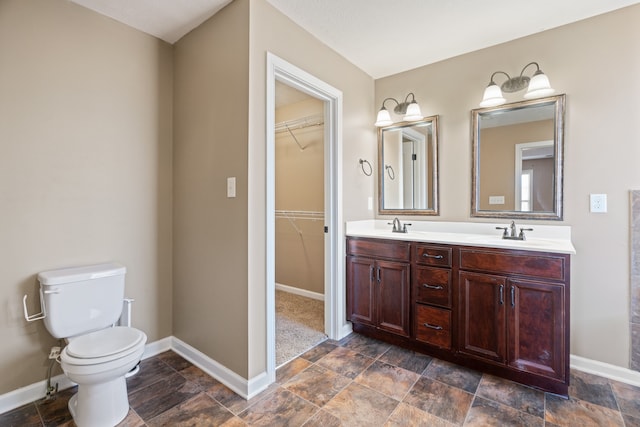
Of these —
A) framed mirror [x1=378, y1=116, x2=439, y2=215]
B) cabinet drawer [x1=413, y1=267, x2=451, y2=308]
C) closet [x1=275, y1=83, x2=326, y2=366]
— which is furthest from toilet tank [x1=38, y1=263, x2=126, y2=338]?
framed mirror [x1=378, y1=116, x2=439, y2=215]

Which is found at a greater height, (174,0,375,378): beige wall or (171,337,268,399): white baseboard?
(174,0,375,378): beige wall

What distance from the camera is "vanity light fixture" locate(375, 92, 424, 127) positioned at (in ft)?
8.44

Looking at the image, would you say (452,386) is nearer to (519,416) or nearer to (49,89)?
(519,416)

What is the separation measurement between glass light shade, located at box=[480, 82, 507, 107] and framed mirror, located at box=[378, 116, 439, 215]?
0.45 m

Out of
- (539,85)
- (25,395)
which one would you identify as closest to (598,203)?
(539,85)

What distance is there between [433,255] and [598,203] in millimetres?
A: 1095

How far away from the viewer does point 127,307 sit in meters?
2.02

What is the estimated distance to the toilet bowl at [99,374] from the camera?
144 centimetres

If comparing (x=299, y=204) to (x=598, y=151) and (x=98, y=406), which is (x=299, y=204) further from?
(x=598, y=151)

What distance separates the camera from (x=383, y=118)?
276 centimetres

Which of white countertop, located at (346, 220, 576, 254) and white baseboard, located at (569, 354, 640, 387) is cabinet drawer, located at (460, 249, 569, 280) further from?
white baseboard, located at (569, 354, 640, 387)

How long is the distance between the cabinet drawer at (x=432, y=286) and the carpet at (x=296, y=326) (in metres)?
0.90

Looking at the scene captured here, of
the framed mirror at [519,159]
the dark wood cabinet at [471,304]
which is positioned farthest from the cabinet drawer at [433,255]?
the framed mirror at [519,159]

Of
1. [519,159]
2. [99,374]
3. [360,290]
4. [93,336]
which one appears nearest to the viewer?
[99,374]
